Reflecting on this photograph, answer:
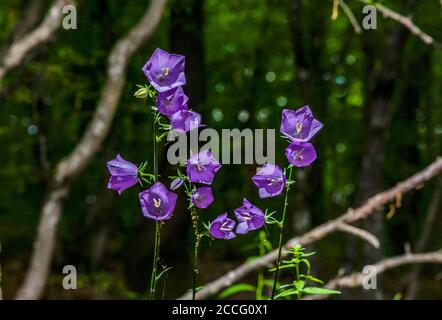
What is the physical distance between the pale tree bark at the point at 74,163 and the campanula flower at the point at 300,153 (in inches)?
102

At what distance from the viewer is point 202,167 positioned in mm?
1438

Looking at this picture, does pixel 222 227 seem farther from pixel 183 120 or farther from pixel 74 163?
pixel 74 163

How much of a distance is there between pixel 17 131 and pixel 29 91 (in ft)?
3.44

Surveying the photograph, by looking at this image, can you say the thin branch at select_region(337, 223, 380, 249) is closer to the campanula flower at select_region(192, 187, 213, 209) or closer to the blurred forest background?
the campanula flower at select_region(192, 187, 213, 209)

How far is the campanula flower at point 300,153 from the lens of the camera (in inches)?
57.2

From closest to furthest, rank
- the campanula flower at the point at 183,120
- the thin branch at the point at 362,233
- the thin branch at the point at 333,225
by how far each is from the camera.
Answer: the campanula flower at the point at 183,120 < the thin branch at the point at 362,233 < the thin branch at the point at 333,225

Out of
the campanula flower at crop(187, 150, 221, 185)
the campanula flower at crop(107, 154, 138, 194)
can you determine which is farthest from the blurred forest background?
the campanula flower at crop(187, 150, 221, 185)

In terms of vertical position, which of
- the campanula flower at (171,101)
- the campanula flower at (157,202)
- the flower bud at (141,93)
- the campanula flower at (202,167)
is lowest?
the campanula flower at (157,202)

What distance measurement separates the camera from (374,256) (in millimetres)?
5559

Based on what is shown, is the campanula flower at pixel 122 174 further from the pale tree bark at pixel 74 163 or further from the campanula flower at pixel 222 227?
the pale tree bark at pixel 74 163

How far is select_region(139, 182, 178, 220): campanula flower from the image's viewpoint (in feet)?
4.68

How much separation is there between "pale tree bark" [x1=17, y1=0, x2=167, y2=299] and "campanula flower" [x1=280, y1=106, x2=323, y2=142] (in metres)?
2.58

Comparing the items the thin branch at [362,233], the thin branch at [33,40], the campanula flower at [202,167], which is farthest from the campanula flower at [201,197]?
the thin branch at [33,40]
